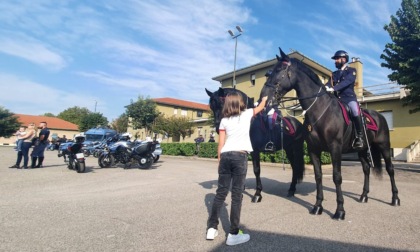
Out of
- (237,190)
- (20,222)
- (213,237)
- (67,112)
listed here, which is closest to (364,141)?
(237,190)

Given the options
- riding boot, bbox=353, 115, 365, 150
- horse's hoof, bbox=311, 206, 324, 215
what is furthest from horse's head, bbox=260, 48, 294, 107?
horse's hoof, bbox=311, 206, 324, 215

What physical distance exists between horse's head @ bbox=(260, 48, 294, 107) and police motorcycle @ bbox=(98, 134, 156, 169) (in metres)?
8.54

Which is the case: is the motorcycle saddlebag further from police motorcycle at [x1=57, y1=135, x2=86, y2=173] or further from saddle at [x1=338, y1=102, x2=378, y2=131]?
saddle at [x1=338, y1=102, x2=378, y2=131]

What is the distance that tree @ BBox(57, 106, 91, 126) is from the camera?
96500 mm

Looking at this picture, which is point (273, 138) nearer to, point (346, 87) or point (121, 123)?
point (346, 87)

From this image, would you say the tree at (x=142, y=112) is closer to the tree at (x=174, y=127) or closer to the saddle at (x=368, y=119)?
the tree at (x=174, y=127)

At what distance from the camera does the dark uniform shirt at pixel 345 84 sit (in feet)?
17.2

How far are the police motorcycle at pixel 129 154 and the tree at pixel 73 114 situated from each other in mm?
91168

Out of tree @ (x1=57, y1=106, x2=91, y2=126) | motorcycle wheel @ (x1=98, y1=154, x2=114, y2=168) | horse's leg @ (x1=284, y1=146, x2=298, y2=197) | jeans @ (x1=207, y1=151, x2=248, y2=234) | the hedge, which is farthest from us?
tree @ (x1=57, y1=106, x2=91, y2=126)

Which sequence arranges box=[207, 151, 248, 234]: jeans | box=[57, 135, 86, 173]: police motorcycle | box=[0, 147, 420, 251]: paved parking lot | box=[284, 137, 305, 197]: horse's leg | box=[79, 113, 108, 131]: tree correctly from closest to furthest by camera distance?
box=[0, 147, 420, 251]: paved parking lot, box=[207, 151, 248, 234]: jeans, box=[284, 137, 305, 197]: horse's leg, box=[57, 135, 86, 173]: police motorcycle, box=[79, 113, 108, 131]: tree

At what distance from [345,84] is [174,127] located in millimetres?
34669

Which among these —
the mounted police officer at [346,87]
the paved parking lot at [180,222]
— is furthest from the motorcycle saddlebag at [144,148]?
the mounted police officer at [346,87]

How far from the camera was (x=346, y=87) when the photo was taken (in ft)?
17.7

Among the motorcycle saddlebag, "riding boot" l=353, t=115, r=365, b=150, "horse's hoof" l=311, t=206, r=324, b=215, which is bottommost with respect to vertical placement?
"horse's hoof" l=311, t=206, r=324, b=215
